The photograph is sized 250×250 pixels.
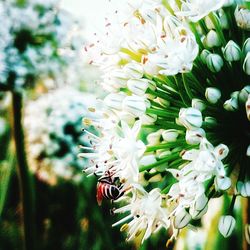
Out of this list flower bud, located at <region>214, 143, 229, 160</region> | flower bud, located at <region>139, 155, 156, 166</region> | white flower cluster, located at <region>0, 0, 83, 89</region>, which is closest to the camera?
flower bud, located at <region>214, 143, 229, 160</region>

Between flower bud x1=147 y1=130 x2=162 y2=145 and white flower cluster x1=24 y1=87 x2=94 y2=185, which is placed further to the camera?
white flower cluster x1=24 y1=87 x2=94 y2=185

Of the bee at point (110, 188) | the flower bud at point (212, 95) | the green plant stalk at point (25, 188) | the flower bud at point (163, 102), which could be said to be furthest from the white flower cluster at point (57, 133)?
the flower bud at point (212, 95)

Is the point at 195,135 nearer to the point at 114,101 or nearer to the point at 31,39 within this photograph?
the point at 114,101

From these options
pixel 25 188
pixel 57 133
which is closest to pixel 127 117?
pixel 25 188

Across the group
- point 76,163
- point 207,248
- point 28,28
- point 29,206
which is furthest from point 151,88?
point 76,163

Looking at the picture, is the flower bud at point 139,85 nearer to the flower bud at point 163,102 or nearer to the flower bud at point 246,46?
the flower bud at point 163,102

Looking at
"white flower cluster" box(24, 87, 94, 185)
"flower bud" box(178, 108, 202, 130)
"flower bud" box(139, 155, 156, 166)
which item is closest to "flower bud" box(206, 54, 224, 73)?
"flower bud" box(178, 108, 202, 130)

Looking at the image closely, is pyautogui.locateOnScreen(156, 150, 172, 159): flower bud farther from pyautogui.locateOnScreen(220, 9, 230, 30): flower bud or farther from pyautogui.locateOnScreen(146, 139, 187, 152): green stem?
pyautogui.locateOnScreen(220, 9, 230, 30): flower bud
